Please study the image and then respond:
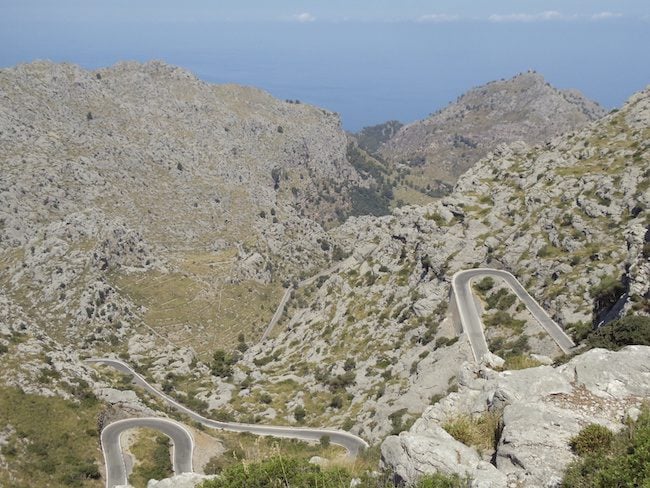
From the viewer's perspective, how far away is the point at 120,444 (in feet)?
168

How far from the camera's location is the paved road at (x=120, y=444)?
4694 centimetres

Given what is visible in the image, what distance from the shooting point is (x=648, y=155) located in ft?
244

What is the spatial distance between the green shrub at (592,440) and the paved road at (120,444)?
41.8 metres

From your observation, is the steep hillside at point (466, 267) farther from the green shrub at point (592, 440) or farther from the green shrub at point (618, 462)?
the green shrub at point (618, 462)

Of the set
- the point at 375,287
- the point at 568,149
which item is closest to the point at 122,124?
the point at 375,287

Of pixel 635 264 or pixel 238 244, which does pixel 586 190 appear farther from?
pixel 238 244

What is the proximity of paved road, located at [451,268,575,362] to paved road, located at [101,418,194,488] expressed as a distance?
102ft

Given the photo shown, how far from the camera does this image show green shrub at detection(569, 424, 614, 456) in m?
15.1

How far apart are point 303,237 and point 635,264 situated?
14953cm

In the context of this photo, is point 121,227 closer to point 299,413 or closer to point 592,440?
point 299,413

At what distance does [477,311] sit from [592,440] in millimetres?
46762

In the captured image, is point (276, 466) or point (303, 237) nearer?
point (276, 466)

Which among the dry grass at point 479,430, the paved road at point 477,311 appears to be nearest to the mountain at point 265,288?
the dry grass at point 479,430

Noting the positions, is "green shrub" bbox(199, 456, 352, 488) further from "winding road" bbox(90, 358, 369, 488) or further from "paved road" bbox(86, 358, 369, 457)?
"paved road" bbox(86, 358, 369, 457)
